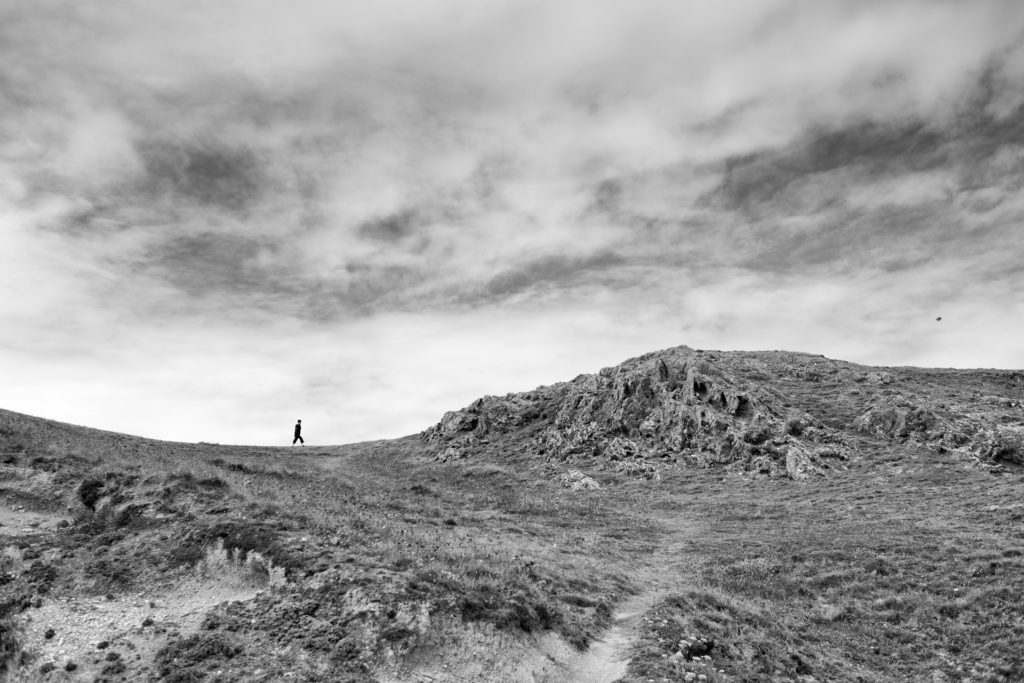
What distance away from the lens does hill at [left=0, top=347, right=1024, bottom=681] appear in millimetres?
15430

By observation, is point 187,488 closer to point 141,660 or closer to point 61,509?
point 61,509

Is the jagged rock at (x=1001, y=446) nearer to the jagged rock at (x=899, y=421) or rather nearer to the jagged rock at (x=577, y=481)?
the jagged rock at (x=899, y=421)

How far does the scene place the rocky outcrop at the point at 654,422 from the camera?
164 ft

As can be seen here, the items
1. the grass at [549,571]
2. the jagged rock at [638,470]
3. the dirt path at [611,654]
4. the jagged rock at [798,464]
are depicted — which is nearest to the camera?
the dirt path at [611,654]

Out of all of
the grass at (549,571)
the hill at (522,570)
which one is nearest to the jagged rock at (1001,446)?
the hill at (522,570)

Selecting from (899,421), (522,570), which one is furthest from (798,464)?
(522,570)

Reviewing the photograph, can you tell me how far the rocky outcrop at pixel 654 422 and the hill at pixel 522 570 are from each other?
171 cm

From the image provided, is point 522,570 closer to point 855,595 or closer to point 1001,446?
point 855,595

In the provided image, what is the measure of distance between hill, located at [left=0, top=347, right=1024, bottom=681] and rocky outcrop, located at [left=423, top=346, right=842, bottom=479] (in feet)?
5.62

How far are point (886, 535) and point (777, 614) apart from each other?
12.5 meters

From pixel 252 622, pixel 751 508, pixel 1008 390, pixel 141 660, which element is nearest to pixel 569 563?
pixel 252 622

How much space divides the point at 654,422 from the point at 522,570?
38717 millimetres

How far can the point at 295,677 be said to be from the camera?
45.1 ft

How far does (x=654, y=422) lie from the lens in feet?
188
